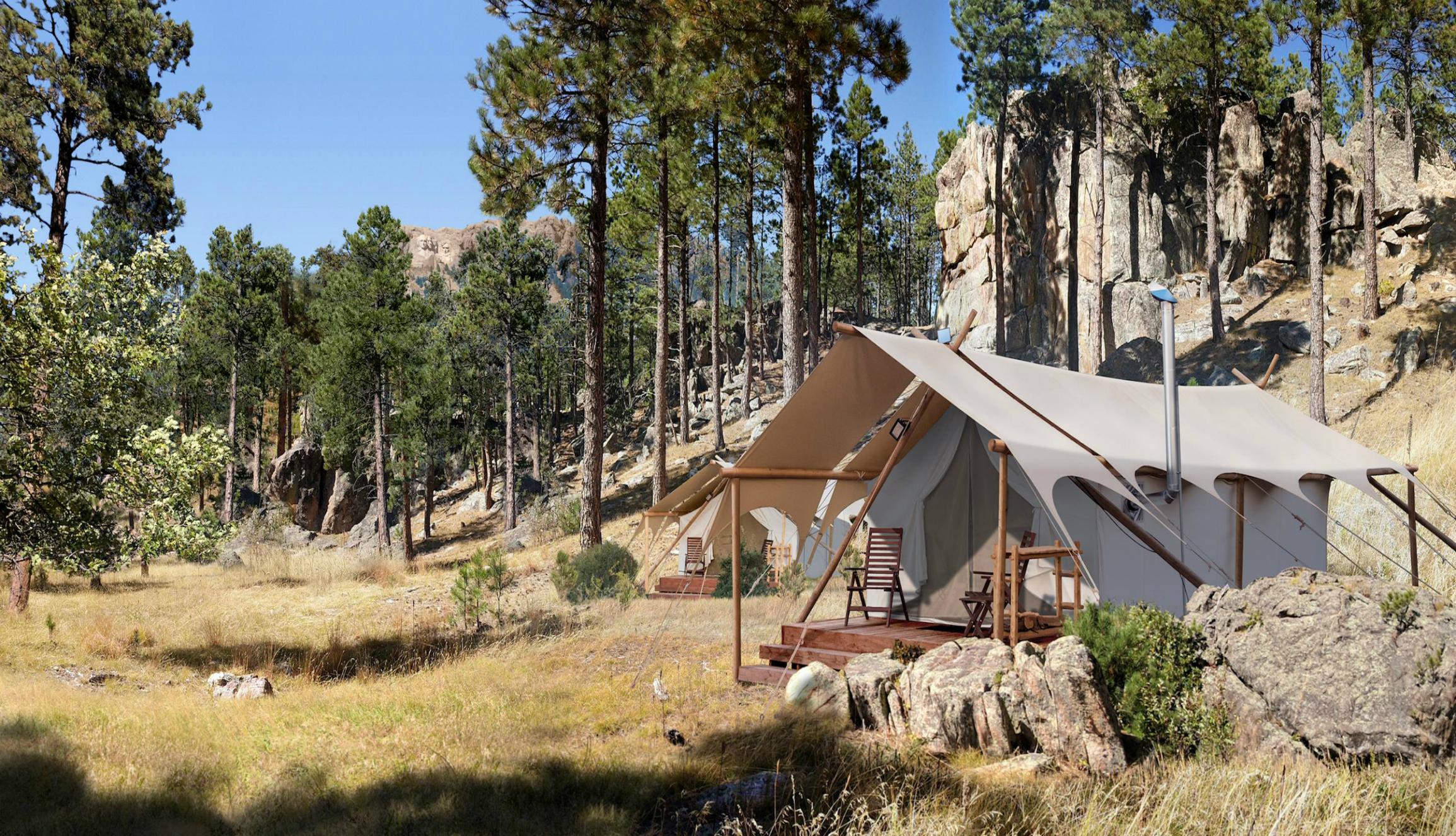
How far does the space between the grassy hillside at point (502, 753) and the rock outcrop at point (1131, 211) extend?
17641 millimetres

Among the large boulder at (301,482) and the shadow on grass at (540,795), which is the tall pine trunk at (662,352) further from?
the large boulder at (301,482)

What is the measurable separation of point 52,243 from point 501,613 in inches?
252

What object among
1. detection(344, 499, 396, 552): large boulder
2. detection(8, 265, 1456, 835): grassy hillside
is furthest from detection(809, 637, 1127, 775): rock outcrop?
detection(344, 499, 396, 552): large boulder

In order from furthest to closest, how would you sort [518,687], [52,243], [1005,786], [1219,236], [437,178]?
1. [1219,236]
2. [437,178]
3. [52,243]
4. [518,687]
5. [1005,786]

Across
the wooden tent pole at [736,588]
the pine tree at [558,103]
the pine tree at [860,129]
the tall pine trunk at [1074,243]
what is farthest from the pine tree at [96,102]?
the tall pine trunk at [1074,243]

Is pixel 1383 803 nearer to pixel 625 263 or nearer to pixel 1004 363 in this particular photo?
pixel 1004 363

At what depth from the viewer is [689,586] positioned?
15.6 metres

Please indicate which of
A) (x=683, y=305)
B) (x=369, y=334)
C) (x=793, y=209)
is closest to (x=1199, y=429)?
(x=793, y=209)

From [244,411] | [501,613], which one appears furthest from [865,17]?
[244,411]

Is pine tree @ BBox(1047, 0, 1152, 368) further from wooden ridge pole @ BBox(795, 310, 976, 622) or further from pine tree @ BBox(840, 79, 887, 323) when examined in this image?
wooden ridge pole @ BBox(795, 310, 976, 622)

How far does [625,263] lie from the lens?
111 feet

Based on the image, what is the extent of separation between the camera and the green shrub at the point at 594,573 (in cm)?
1429

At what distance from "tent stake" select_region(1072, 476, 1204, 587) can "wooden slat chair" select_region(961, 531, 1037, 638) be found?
603mm

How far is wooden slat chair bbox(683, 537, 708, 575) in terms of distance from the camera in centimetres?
1598
